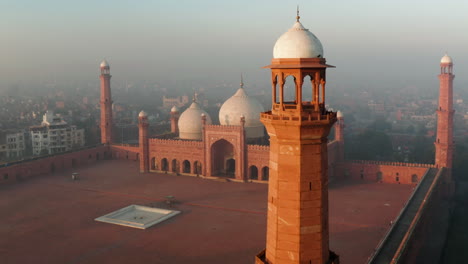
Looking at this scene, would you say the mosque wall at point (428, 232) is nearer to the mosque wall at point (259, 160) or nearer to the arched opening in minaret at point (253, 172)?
the mosque wall at point (259, 160)

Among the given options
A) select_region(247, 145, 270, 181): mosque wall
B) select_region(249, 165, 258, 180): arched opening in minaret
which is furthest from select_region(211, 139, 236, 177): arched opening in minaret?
select_region(247, 145, 270, 181): mosque wall

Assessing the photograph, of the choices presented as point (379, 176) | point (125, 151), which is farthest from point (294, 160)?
point (125, 151)

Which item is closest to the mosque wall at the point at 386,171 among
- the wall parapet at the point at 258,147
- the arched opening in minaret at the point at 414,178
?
the arched opening in minaret at the point at 414,178

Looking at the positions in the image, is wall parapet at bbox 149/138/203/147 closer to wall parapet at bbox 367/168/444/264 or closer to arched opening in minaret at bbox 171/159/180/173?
arched opening in minaret at bbox 171/159/180/173

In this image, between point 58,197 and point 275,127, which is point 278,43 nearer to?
point 275,127

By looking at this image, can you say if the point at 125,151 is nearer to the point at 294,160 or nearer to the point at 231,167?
the point at 231,167

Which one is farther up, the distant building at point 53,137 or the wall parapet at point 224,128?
the wall parapet at point 224,128
